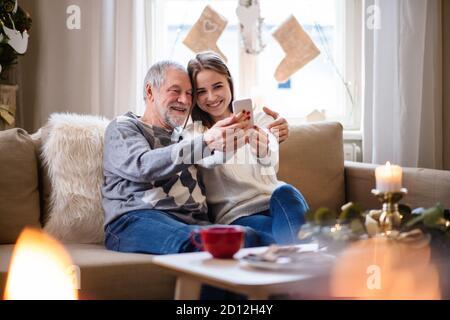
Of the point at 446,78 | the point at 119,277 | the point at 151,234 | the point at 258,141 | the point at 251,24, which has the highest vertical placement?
the point at 251,24

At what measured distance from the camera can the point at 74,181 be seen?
7.44ft

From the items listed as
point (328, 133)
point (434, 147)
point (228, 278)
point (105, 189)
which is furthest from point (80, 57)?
point (228, 278)

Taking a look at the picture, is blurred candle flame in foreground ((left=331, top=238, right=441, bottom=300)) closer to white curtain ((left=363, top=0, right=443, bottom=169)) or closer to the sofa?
the sofa

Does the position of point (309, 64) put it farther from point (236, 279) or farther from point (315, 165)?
point (236, 279)

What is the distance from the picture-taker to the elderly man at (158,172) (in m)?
1.99

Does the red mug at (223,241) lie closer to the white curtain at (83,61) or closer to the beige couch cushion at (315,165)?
the beige couch cushion at (315,165)

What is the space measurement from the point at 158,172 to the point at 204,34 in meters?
1.33

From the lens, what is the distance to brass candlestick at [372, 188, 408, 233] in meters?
1.59

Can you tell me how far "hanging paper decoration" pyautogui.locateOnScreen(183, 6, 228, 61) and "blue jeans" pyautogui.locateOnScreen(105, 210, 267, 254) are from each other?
1.27 m

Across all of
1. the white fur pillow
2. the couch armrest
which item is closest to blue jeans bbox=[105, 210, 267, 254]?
the white fur pillow

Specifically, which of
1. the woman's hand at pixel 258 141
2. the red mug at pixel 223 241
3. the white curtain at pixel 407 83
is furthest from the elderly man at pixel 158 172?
the white curtain at pixel 407 83

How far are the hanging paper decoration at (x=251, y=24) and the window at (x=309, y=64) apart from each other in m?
0.03

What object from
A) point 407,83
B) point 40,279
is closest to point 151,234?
point 40,279

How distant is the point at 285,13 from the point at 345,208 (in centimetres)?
193
